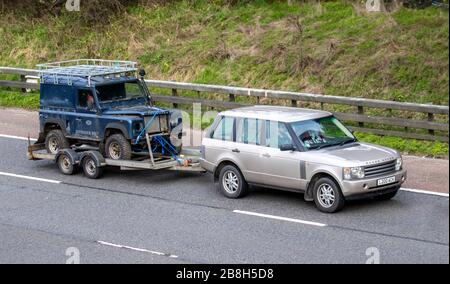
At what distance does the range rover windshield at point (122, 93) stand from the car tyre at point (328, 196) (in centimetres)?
551

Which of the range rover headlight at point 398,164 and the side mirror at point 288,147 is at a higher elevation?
the side mirror at point 288,147

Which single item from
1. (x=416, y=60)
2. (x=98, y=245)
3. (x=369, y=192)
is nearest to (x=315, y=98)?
(x=416, y=60)

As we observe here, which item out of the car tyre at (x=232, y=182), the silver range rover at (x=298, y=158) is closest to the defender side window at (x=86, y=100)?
the silver range rover at (x=298, y=158)

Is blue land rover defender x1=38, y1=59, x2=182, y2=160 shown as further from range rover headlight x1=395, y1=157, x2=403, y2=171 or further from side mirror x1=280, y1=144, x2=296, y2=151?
range rover headlight x1=395, y1=157, x2=403, y2=171

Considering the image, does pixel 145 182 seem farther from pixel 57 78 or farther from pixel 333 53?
pixel 333 53

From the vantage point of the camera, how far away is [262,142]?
15.5 meters

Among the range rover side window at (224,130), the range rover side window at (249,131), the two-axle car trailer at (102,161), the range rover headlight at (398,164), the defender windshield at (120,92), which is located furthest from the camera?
the defender windshield at (120,92)

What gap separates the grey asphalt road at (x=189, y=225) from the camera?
12555mm

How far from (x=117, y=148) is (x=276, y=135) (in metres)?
3.81

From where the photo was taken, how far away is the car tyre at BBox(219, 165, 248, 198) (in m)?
15.7

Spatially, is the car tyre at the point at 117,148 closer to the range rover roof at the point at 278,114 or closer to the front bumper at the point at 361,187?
the range rover roof at the point at 278,114

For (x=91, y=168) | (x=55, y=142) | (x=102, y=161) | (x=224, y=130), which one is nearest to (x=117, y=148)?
(x=102, y=161)

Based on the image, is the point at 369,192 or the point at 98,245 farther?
the point at 369,192

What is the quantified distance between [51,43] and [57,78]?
37.8 feet
